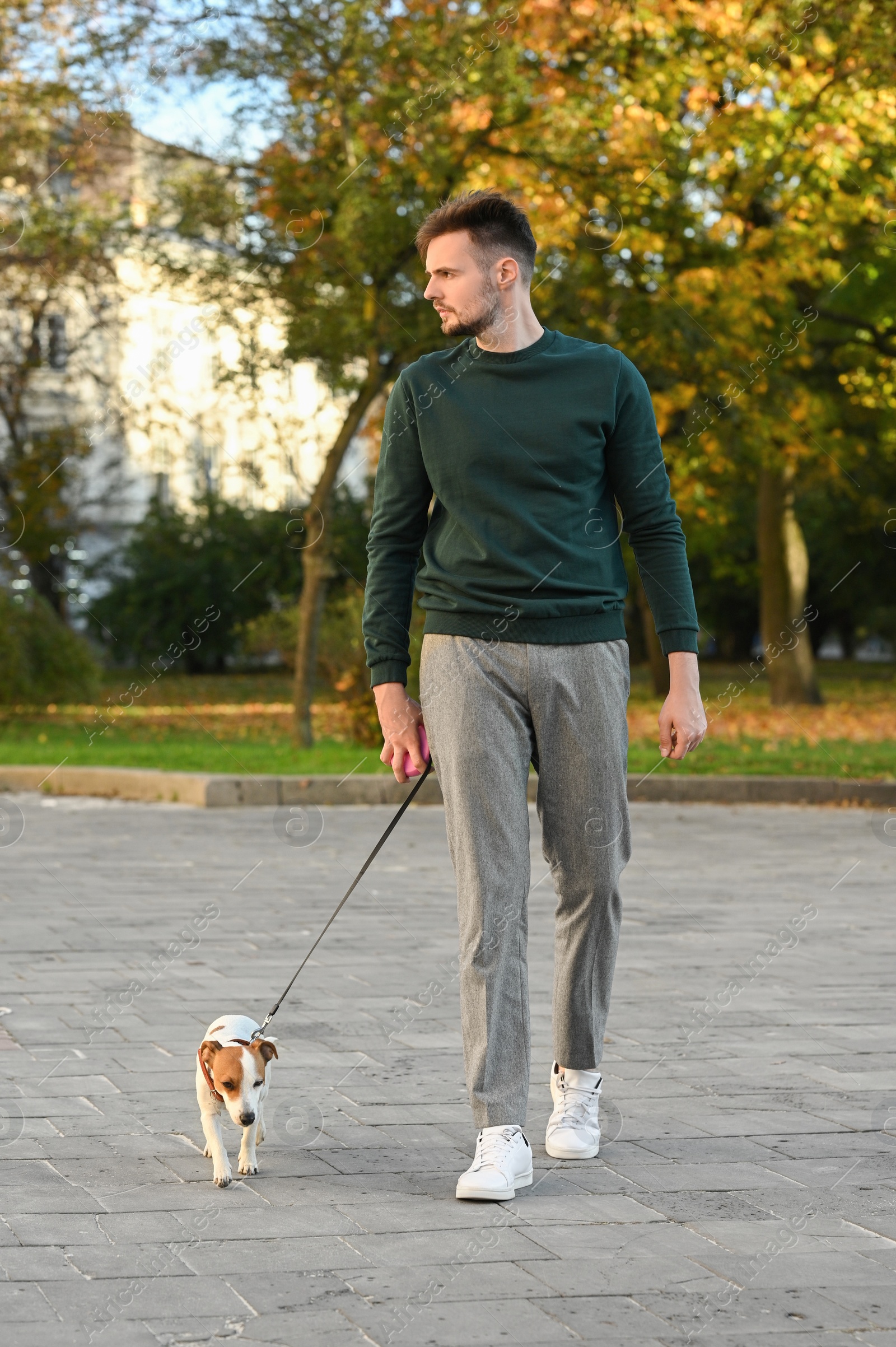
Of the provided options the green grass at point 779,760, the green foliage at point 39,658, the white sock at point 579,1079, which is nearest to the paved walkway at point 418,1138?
the white sock at point 579,1079

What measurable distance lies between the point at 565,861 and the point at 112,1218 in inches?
47.2

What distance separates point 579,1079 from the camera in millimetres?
3949

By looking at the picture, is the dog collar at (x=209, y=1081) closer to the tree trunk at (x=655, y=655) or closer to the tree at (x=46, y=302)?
the tree at (x=46, y=302)

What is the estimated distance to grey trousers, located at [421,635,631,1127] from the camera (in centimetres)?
367

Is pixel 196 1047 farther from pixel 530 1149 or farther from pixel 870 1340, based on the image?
pixel 870 1340

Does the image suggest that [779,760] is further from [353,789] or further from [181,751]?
[181,751]

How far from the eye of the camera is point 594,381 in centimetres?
378

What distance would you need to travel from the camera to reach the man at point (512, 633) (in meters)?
3.68

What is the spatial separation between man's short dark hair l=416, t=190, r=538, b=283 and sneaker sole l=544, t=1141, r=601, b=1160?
6.41 feet

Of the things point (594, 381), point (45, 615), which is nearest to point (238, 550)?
point (45, 615)

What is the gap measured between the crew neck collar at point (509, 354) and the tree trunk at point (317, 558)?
457 inches

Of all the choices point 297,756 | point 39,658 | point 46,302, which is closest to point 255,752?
point 297,756

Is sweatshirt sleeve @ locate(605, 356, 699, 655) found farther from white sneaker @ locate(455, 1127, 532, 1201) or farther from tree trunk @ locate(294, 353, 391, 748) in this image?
tree trunk @ locate(294, 353, 391, 748)

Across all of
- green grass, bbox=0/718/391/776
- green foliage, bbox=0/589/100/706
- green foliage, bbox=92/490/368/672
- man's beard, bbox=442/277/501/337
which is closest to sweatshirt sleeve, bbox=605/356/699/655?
man's beard, bbox=442/277/501/337
